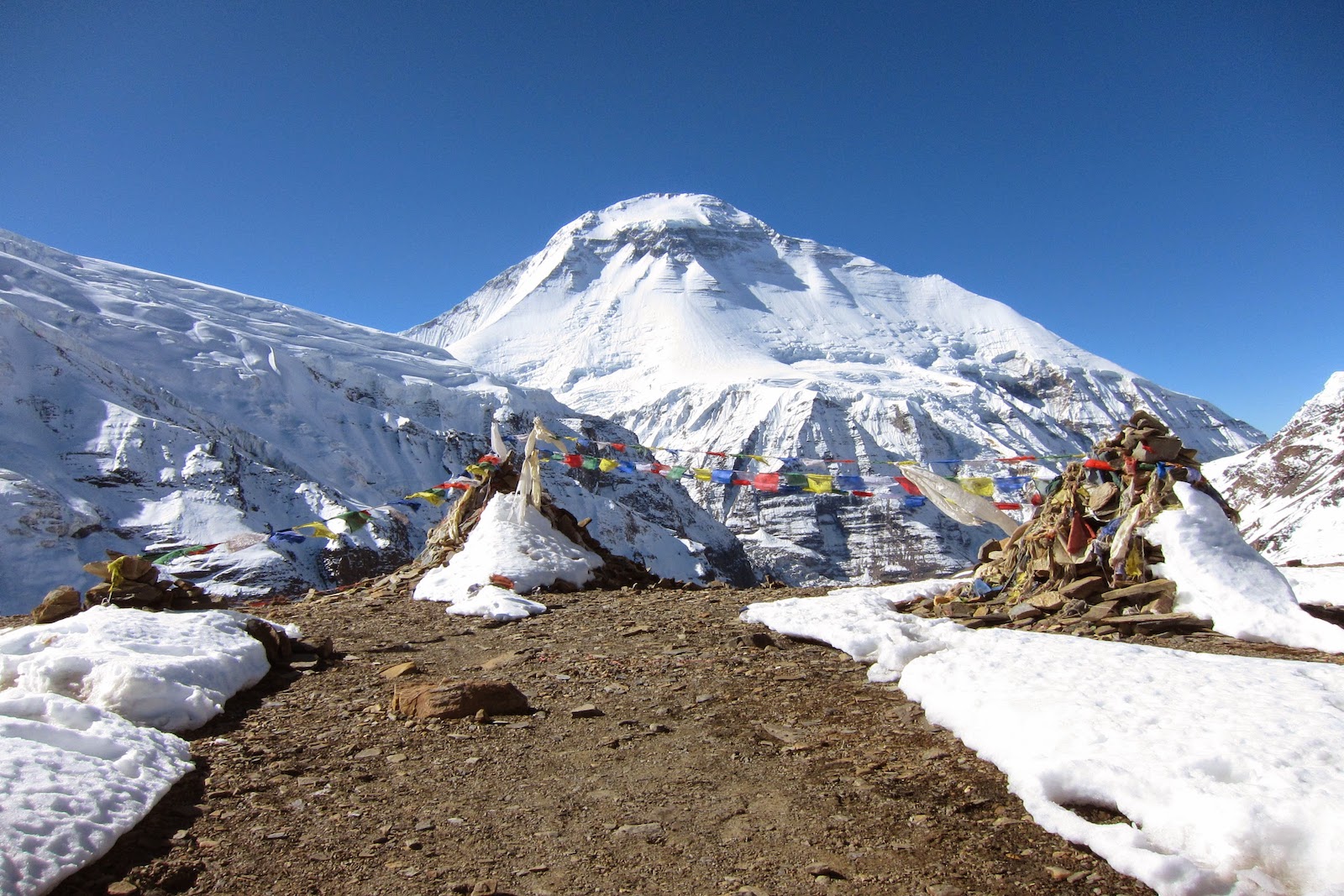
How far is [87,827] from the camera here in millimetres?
3523

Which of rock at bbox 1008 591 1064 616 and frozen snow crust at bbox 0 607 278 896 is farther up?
rock at bbox 1008 591 1064 616

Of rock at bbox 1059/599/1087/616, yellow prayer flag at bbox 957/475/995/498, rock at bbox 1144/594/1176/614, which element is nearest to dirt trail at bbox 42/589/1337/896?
rock at bbox 1144/594/1176/614

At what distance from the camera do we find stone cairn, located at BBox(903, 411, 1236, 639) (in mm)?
7738

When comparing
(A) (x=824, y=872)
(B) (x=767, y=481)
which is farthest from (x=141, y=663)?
(B) (x=767, y=481)

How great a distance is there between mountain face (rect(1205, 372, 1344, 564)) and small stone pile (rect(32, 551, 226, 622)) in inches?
1778

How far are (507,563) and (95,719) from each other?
778 cm

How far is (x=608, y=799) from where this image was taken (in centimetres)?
422

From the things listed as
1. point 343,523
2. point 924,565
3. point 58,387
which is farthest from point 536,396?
point 343,523

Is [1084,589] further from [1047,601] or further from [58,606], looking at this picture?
[58,606]

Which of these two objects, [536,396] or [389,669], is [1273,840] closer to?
[389,669]

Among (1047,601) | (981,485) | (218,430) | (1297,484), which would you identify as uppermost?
(218,430)

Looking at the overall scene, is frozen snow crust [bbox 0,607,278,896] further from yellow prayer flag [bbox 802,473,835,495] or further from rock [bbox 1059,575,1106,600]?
yellow prayer flag [bbox 802,473,835,495]

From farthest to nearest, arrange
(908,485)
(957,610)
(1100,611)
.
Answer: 1. (908,485)
2. (957,610)
3. (1100,611)

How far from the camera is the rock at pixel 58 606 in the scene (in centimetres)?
852
